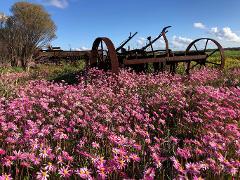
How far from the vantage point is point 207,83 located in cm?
1104

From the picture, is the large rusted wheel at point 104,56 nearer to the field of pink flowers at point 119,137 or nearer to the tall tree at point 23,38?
the field of pink flowers at point 119,137

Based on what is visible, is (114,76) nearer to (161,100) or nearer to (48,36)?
(161,100)

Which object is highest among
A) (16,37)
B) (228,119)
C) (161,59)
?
(16,37)

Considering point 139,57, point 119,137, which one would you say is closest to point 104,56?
point 139,57

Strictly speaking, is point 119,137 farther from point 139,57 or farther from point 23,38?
point 23,38

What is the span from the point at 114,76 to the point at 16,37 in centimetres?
1367

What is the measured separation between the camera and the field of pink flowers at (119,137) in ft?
10.0

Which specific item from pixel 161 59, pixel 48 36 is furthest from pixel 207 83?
pixel 48 36

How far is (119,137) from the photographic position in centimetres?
355

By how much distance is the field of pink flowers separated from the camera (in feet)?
10.0

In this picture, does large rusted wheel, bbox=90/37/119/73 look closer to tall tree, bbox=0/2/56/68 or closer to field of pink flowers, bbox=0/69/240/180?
field of pink flowers, bbox=0/69/240/180

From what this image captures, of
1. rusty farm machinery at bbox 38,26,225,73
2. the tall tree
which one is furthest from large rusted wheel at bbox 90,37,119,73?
the tall tree

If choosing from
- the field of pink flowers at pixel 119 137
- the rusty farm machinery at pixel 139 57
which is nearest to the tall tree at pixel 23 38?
the rusty farm machinery at pixel 139 57

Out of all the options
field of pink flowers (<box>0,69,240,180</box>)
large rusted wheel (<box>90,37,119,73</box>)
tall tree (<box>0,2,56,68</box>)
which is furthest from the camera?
tall tree (<box>0,2,56,68</box>)
